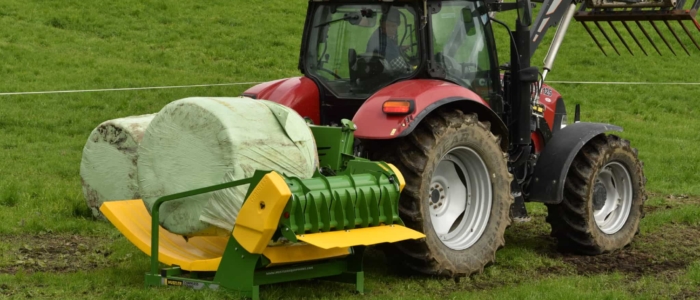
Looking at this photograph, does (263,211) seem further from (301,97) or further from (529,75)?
(529,75)

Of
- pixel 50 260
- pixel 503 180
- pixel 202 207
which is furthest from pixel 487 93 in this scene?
pixel 50 260

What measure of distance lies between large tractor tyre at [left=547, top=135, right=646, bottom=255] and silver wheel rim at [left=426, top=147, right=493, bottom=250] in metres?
1.23

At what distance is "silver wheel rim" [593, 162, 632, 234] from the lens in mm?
8891

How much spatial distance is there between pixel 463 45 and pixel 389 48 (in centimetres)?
59

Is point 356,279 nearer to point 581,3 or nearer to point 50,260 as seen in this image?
point 50,260

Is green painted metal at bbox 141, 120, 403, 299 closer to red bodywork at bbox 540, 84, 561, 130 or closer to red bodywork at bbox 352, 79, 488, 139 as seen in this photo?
red bodywork at bbox 352, 79, 488, 139

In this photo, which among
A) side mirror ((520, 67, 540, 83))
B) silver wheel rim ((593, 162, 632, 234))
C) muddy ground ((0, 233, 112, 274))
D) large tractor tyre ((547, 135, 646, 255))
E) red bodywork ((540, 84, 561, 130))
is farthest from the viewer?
red bodywork ((540, 84, 561, 130))

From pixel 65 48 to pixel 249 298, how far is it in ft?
44.5

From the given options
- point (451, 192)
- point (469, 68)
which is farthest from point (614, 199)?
point (451, 192)

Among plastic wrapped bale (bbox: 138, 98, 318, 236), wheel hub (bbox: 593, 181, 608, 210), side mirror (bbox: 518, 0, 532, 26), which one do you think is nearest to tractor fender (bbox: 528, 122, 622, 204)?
wheel hub (bbox: 593, 181, 608, 210)

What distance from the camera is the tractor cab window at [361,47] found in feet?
25.1

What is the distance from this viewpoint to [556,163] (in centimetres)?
829

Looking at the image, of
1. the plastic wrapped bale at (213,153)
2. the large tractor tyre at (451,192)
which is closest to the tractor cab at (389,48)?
the large tractor tyre at (451,192)

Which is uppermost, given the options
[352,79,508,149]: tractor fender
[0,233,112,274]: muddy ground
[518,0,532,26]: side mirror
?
[518,0,532,26]: side mirror
